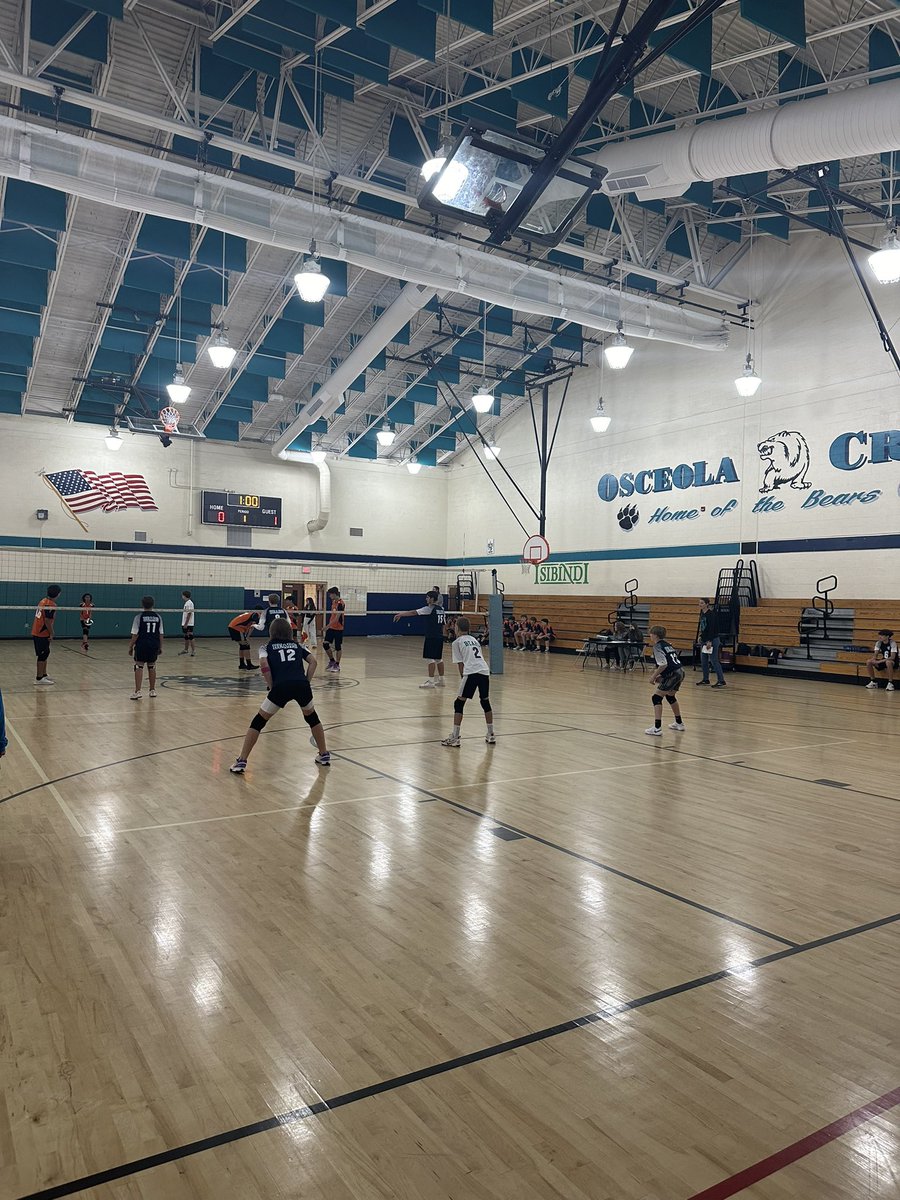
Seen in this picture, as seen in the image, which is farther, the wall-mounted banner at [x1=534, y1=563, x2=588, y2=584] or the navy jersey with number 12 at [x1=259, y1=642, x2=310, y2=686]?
the wall-mounted banner at [x1=534, y1=563, x2=588, y2=584]

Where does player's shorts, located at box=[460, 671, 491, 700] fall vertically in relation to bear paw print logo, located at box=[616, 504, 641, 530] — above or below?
below

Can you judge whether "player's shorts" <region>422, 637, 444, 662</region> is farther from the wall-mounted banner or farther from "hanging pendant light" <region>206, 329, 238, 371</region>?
the wall-mounted banner

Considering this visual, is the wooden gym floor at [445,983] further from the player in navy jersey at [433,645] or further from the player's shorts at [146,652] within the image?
the player in navy jersey at [433,645]

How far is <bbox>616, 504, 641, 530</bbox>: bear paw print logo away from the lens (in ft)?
73.3

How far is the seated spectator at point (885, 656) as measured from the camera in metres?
15.5

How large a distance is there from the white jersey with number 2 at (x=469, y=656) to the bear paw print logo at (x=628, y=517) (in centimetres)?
1448

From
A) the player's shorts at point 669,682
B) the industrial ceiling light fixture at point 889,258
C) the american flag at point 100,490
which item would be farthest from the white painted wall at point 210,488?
the industrial ceiling light fixture at point 889,258

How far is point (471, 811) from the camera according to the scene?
246 inches

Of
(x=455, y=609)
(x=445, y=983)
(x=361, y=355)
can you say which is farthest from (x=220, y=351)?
(x=455, y=609)

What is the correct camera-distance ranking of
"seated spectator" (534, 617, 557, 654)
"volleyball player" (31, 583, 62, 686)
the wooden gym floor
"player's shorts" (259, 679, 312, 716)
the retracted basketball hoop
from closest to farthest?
1. the wooden gym floor
2. "player's shorts" (259, 679, 312, 716)
3. "volleyball player" (31, 583, 62, 686)
4. the retracted basketball hoop
5. "seated spectator" (534, 617, 557, 654)

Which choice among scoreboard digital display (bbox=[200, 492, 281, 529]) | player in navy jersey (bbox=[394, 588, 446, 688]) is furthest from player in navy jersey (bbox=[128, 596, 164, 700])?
scoreboard digital display (bbox=[200, 492, 281, 529])

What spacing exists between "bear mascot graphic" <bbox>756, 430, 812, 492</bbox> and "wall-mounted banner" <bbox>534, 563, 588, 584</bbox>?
6712 millimetres

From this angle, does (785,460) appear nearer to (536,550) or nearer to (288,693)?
(536,550)

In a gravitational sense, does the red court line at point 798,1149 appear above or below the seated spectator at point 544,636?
below
